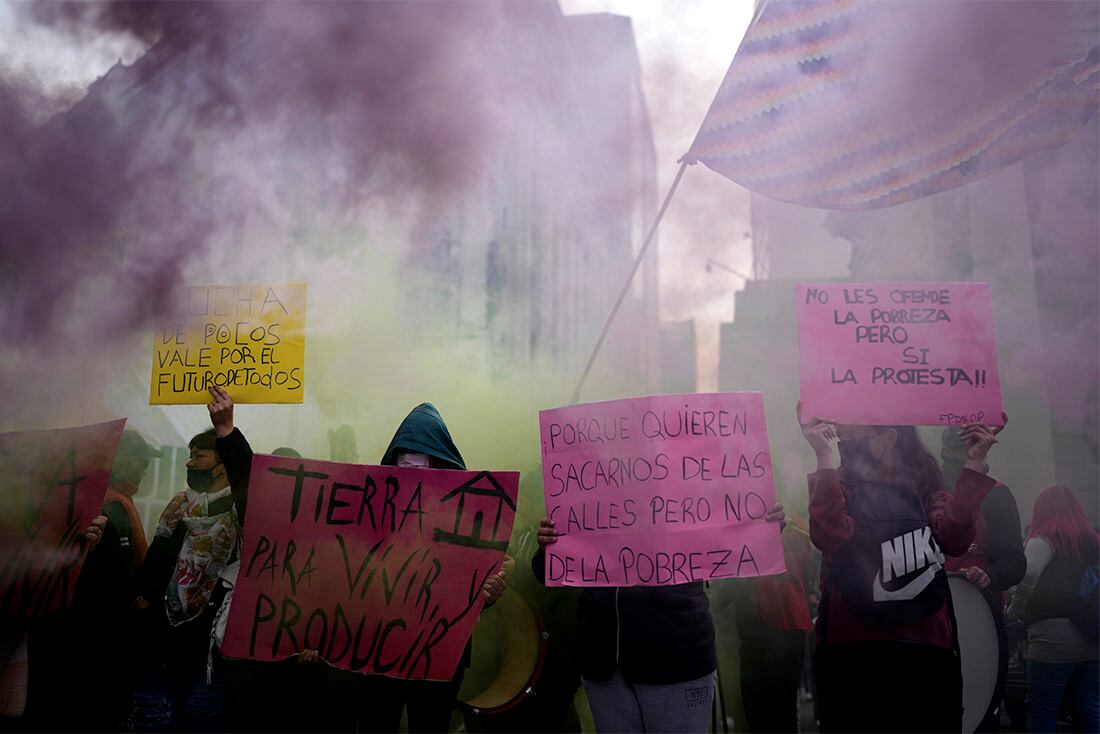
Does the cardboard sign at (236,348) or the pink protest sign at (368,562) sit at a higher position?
the cardboard sign at (236,348)

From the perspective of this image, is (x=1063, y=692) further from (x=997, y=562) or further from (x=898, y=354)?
(x=898, y=354)

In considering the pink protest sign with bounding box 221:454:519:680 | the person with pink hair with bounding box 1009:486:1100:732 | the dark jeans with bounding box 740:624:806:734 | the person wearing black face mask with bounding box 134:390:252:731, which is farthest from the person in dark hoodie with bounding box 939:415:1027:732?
the person wearing black face mask with bounding box 134:390:252:731

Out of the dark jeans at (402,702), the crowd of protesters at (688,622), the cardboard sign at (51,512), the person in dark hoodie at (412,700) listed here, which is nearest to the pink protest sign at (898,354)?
the crowd of protesters at (688,622)

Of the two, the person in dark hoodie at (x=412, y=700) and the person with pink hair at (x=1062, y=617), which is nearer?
the person in dark hoodie at (x=412, y=700)

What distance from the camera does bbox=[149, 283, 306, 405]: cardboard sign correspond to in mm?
3082

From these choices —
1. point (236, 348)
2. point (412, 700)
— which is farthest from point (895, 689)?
point (236, 348)

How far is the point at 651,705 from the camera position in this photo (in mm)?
2432

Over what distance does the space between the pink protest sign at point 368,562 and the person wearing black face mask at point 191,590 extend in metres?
0.29

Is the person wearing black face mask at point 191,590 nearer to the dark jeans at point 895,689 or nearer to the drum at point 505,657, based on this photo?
the drum at point 505,657

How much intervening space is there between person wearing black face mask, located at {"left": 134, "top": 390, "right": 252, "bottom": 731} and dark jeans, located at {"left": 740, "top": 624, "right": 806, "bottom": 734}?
222 centimetres

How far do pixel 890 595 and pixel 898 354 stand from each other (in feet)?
2.53

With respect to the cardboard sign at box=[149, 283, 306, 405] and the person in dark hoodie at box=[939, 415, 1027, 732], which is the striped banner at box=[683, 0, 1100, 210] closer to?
the person in dark hoodie at box=[939, 415, 1027, 732]

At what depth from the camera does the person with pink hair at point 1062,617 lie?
3.47m

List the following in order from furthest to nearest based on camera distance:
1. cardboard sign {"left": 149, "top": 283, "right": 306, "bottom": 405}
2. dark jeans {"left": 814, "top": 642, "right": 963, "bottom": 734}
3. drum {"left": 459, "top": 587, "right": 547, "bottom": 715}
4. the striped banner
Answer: the striped banner, drum {"left": 459, "top": 587, "right": 547, "bottom": 715}, cardboard sign {"left": 149, "top": 283, "right": 306, "bottom": 405}, dark jeans {"left": 814, "top": 642, "right": 963, "bottom": 734}
